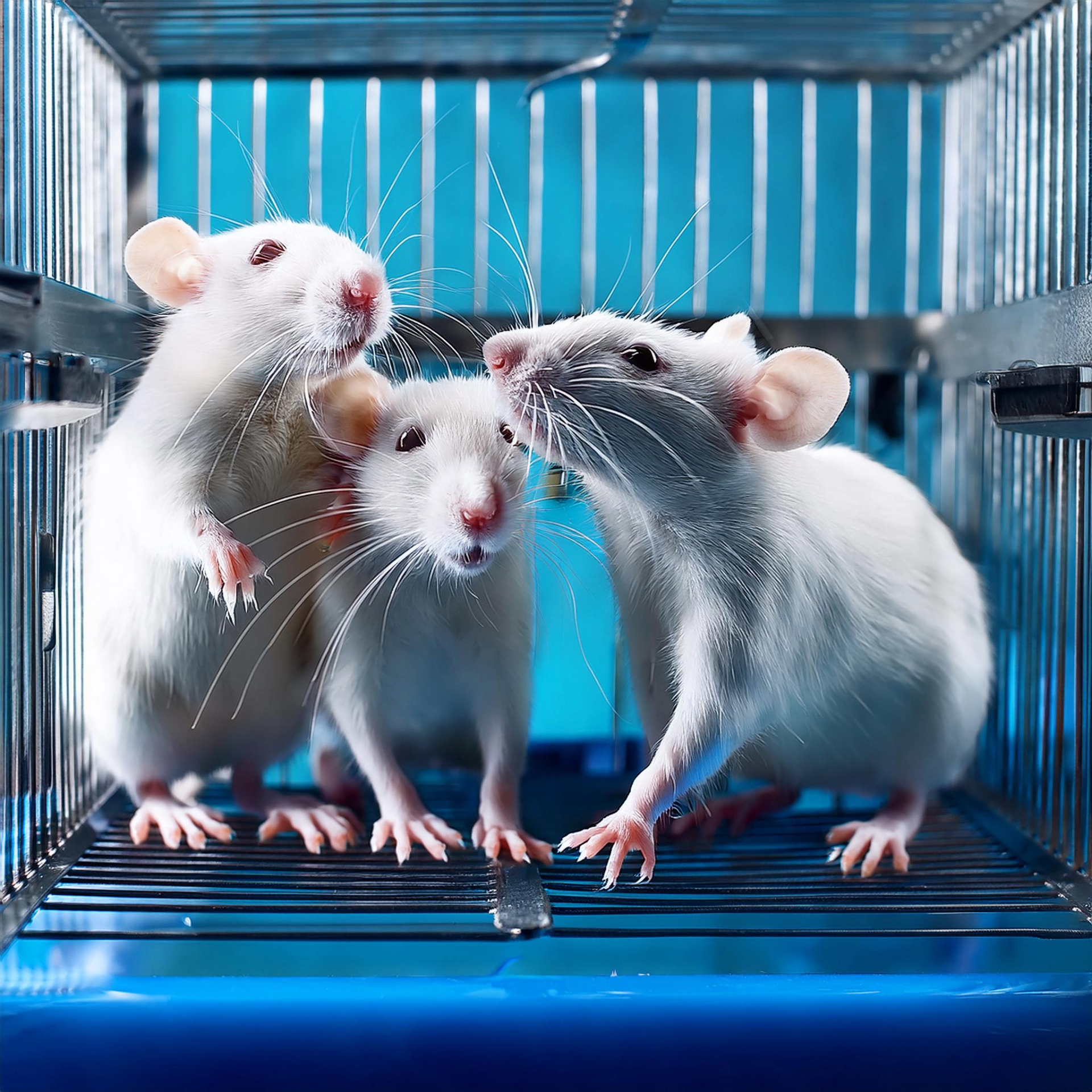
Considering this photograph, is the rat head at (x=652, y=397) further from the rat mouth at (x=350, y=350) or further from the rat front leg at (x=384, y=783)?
the rat front leg at (x=384, y=783)

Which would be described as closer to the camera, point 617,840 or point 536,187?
point 617,840

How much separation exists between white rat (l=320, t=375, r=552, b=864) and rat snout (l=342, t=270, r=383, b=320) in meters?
0.08

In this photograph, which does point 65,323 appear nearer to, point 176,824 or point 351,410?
point 351,410

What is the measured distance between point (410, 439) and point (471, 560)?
0.14 metres

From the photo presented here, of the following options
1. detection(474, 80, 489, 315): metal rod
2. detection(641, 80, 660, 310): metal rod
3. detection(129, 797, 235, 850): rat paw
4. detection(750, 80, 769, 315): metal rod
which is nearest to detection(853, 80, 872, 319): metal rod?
detection(750, 80, 769, 315): metal rod

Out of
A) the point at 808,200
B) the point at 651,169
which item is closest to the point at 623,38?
the point at 651,169

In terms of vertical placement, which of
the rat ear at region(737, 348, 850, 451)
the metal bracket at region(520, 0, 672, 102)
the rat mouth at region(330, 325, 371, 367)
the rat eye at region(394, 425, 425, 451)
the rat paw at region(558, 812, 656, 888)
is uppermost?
the metal bracket at region(520, 0, 672, 102)

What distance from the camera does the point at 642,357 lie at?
0.88 m

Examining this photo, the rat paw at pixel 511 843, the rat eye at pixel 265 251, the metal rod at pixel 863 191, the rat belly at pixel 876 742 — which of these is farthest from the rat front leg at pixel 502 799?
the metal rod at pixel 863 191

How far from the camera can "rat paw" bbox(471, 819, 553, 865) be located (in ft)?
3.17

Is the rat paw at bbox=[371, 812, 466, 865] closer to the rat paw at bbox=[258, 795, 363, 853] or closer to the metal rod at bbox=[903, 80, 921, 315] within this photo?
the rat paw at bbox=[258, 795, 363, 853]

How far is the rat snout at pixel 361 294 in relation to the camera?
89 centimetres

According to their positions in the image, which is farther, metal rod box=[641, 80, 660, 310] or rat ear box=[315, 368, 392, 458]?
metal rod box=[641, 80, 660, 310]

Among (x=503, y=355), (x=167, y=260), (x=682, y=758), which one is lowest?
(x=682, y=758)
